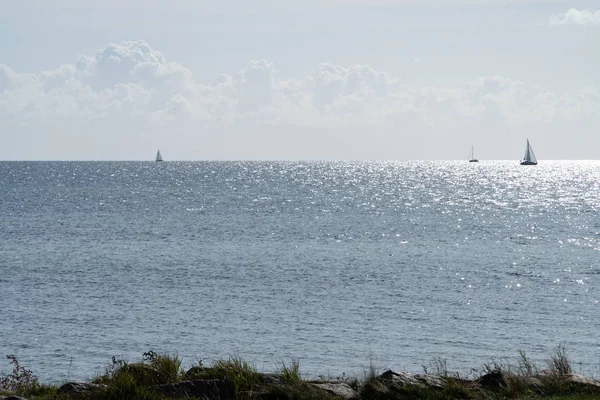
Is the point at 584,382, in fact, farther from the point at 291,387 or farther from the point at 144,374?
the point at 144,374

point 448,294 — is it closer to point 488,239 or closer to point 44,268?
point 44,268

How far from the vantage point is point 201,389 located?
48.3ft

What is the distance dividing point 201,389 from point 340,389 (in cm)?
278

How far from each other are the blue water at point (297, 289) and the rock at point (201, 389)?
33.5ft

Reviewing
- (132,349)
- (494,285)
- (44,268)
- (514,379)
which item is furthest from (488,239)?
(514,379)

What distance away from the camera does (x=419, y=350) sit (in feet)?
92.3

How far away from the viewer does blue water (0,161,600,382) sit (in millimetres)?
28281

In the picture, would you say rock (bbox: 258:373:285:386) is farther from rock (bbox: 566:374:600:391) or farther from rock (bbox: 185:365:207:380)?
rock (bbox: 566:374:600:391)

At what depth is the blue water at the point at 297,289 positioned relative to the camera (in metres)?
28.3

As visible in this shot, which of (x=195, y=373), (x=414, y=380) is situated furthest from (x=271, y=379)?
(x=414, y=380)

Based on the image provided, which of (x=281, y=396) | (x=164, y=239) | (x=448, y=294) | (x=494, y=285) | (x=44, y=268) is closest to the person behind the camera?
(x=281, y=396)

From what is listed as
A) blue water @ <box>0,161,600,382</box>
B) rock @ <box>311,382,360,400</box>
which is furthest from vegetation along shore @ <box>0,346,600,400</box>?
blue water @ <box>0,161,600,382</box>

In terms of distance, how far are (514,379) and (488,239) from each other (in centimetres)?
5615

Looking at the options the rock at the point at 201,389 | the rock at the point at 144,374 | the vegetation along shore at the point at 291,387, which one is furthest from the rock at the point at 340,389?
the rock at the point at 144,374
